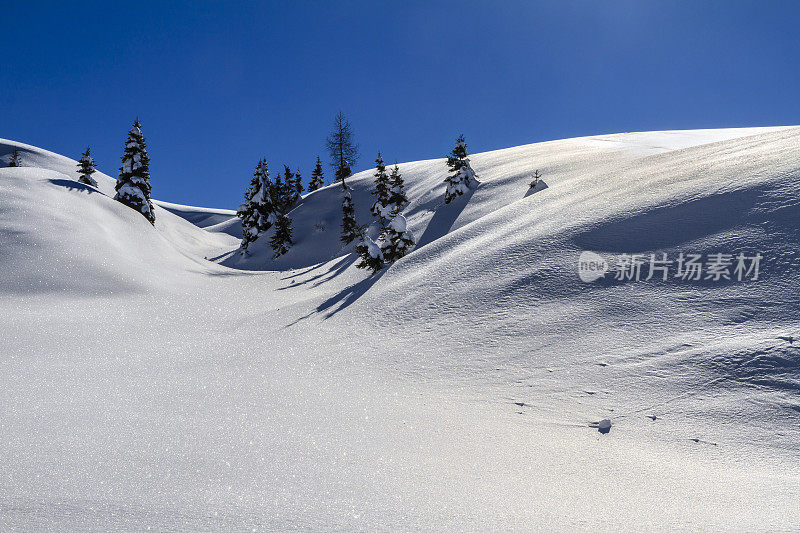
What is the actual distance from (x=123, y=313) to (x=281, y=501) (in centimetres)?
1318

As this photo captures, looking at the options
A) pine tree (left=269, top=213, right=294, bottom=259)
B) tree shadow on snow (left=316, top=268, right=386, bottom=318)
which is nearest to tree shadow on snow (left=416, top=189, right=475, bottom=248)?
tree shadow on snow (left=316, top=268, right=386, bottom=318)

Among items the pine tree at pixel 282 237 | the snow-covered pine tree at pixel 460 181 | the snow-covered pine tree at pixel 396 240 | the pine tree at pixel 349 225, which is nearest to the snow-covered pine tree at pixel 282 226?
the pine tree at pixel 282 237

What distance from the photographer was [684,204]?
10.2 meters

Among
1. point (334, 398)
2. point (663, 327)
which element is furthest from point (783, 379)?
point (334, 398)

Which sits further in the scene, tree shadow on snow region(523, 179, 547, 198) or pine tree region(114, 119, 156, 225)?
pine tree region(114, 119, 156, 225)

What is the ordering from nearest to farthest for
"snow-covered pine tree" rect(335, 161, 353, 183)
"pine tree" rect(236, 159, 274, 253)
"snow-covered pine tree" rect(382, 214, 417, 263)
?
"snow-covered pine tree" rect(382, 214, 417, 263) < "pine tree" rect(236, 159, 274, 253) < "snow-covered pine tree" rect(335, 161, 353, 183)

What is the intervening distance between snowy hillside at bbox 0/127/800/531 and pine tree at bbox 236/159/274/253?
958 inches

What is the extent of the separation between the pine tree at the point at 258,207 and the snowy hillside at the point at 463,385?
24.3 m

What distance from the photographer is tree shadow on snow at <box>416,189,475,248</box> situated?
24578 millimetres

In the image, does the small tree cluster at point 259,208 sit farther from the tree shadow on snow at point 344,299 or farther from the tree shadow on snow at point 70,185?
the tree shadow on snow at point 344,299

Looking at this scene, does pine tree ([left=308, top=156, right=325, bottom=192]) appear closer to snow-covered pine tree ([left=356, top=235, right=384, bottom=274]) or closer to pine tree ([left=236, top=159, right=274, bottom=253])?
pine tree ([left=236, top=159, right=274, bottom=253])

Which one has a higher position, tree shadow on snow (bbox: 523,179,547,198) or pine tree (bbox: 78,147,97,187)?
pine tree (bbox: 78,147,97,187)

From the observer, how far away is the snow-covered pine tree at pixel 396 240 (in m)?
18.1

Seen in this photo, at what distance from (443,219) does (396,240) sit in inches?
350
